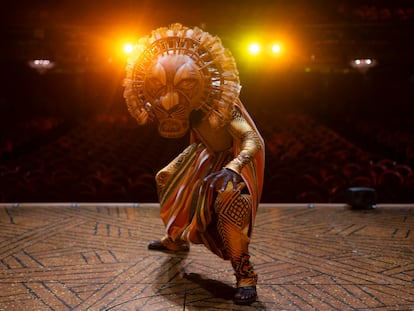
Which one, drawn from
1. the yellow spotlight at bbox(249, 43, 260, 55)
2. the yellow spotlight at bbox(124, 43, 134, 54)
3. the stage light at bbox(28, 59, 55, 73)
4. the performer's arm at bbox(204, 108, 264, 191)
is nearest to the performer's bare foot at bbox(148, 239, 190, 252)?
the performer's arm at bbox(204, 108, 264, 191)

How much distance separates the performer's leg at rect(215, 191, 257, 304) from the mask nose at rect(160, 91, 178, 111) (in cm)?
56

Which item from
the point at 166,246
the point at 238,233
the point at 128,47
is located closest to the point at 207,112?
the point at 238,233

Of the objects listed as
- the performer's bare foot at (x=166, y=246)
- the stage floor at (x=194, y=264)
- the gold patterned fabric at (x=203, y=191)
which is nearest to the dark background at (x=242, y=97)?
the stage floor at (x=194, y=264)

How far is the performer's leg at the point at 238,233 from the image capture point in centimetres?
261

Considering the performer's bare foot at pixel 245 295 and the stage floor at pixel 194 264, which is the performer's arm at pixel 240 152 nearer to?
the performer's bare foot at pixel 245 295

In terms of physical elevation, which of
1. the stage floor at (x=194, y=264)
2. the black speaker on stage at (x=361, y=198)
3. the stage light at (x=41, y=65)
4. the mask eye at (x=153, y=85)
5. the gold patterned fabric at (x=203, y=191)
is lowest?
the stage floor at (x=194, y=264)

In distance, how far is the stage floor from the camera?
2.64 metres

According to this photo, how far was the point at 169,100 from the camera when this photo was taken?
99.9 inches

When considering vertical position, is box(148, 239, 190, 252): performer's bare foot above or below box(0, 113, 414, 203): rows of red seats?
below

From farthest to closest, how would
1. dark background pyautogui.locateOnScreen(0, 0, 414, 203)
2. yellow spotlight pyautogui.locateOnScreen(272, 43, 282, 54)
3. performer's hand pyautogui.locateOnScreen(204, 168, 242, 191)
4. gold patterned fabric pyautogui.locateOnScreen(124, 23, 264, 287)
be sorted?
yellow spotlight pyautogui.locateOnScreen(272, 43, 282, 54) → dark background pyautogui.locateOnScreen(0, 0, 414, 203) → gold patterned fabric pyautogui.locateOnScreen(124, 23, 264, 287) → performer's hand pyautogui.locateOnScreen(204, 168, 242, 191)

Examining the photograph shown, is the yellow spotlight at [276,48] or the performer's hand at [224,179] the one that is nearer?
the performer's hand at [224,179]

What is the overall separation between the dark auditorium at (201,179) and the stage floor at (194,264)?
0.02m

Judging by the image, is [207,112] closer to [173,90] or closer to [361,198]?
[173,90]

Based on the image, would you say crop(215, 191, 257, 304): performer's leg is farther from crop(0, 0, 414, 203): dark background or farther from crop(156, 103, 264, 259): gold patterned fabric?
crop(0, 0, 414, 203): dark background
